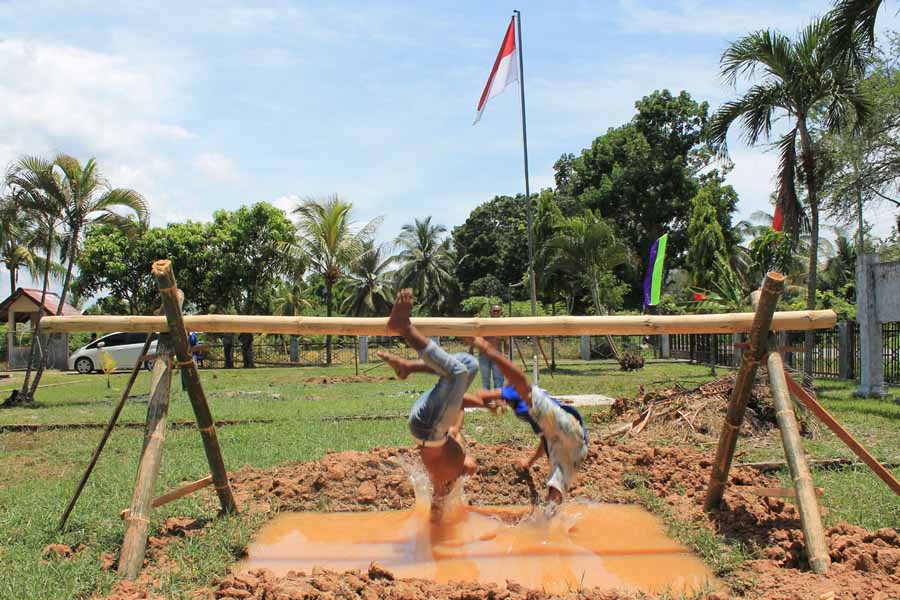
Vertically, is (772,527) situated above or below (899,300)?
below

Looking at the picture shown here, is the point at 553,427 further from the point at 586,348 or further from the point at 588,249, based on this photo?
the point at 586,348

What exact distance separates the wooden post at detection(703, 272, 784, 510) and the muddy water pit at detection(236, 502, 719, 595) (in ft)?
2.44

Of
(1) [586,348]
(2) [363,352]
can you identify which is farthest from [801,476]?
(1) [586,348]

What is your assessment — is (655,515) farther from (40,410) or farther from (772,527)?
(40,410)

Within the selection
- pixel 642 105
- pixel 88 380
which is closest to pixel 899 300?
pixel 88 380

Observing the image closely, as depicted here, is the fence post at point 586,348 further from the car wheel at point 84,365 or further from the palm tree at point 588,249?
the car wheel at point 84,365

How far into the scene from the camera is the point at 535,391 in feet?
16.0

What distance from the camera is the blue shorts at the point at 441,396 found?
431 centimetres

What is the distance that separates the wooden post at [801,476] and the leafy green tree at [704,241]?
23.7 meters

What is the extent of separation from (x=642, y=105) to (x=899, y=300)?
75.0 ft

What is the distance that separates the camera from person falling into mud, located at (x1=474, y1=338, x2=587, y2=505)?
484 centimetres

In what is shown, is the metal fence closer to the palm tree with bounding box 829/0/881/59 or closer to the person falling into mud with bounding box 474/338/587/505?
the palm tree with bounding box 829/0/881/59

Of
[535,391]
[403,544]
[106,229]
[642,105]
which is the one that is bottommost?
[403,544]

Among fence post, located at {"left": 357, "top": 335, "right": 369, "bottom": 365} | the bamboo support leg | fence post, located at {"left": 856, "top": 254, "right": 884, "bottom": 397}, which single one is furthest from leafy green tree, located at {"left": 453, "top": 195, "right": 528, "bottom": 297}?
the bamboo support leg
